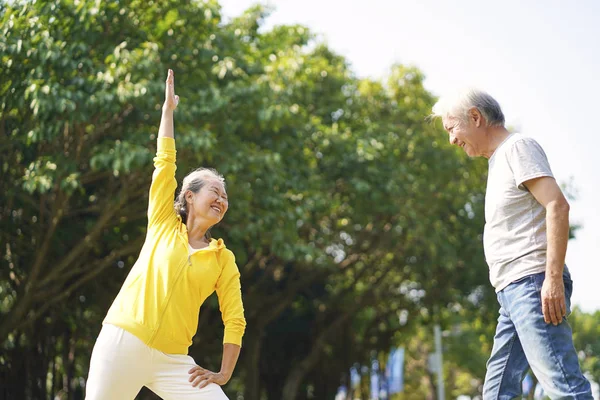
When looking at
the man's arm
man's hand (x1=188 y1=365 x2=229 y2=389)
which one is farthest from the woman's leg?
the man's arm

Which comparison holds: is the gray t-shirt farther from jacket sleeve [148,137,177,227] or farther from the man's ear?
jacket sleeve [148,137,177,227]

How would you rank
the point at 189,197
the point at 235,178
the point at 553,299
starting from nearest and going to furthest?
the point at 553,299 < the point at 189,197 < the point at 235,178

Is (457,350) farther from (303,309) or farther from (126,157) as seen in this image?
(126,157)

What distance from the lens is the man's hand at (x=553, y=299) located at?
3822mm

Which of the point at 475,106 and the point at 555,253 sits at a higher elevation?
the point at 475,106

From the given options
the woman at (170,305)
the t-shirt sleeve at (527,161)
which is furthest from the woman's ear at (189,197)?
the t-shirt sleeve at (527,161)

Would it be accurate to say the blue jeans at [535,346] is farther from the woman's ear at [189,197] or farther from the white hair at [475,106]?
the woman's ear at [189,197]

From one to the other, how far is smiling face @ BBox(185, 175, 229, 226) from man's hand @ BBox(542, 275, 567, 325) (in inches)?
63.2

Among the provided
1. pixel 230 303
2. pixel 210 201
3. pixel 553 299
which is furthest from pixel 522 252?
pixel 210 201

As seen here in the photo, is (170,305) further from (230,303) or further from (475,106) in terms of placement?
(475,106)

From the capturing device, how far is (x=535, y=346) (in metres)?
3.91

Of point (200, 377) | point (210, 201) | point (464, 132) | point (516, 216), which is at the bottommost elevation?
point (200, 377)

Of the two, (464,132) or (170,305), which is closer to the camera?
(170,305)

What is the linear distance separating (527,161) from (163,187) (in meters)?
1.85
